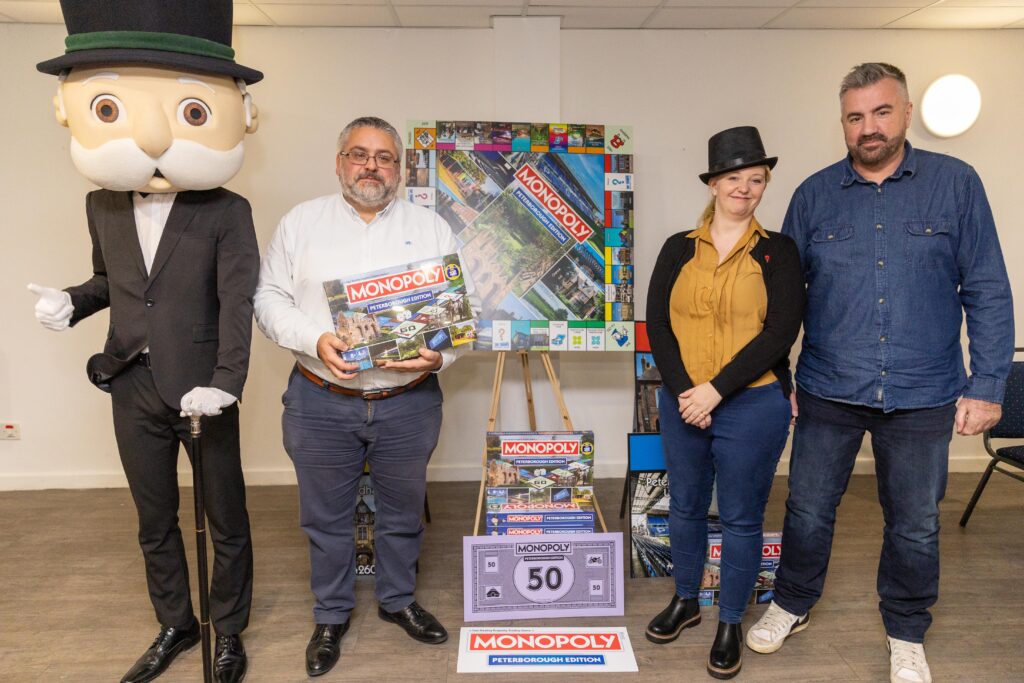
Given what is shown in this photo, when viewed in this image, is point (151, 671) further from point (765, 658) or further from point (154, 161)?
point (765, 658)

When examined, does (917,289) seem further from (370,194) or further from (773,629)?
(370,194)

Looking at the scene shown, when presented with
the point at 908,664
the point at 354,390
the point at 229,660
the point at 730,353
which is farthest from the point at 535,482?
the point at 908,664

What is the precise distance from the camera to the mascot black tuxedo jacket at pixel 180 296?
187 centimetres

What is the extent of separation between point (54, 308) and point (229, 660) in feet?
3.62

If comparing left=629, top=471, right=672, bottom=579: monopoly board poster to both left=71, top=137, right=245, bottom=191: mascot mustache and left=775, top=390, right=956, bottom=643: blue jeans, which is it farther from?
left=71, top=137, right=245, bottom=191: mascot mustache

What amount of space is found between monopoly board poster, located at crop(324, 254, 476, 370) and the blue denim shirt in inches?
43.1

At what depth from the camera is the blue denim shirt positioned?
186 centimetres

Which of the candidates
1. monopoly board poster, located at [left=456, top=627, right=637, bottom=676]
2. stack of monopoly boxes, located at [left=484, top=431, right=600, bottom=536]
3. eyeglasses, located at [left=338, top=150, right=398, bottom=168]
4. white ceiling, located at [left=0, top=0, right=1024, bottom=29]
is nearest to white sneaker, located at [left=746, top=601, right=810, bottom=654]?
monopoly board poster, located at [left=456, top=627, right=637, bottom=676]

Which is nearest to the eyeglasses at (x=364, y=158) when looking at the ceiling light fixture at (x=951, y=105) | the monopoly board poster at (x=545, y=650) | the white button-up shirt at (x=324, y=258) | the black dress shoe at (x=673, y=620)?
the white button-up shirt at (x=324, y=258)

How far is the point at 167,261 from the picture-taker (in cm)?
187

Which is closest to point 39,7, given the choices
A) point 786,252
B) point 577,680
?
point 786,252

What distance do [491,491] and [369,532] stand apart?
1.83ft

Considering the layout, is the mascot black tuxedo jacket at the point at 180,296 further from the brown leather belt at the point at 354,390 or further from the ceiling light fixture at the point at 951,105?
the ceiling light fixture at the point at 951,105

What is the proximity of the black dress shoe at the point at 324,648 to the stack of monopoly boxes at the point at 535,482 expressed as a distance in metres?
0.61
